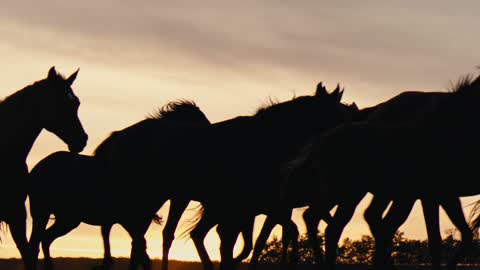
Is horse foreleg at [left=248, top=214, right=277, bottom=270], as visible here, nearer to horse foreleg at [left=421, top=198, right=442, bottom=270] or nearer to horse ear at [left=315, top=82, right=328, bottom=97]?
horse ear at [left=315, top=82, right=328, bottom=97]

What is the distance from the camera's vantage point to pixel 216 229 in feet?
50.4

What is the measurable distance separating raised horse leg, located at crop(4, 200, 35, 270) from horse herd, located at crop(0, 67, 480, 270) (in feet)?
0.05

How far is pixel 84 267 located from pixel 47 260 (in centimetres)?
171

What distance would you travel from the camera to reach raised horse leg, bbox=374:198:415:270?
43.8 ft

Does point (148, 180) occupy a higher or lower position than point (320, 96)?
lower

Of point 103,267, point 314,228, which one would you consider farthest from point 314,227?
point 103,267

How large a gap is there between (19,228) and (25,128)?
4.38 feet

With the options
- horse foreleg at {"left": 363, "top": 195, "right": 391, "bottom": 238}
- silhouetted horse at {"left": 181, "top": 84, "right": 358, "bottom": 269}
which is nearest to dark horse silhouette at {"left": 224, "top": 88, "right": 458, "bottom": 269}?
silhouetted horse at {"left": 181, "top": 84, "right": 358, "bottom": 269}

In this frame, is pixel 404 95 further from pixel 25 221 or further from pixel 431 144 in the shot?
pixel 25 221

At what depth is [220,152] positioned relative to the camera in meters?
14.7

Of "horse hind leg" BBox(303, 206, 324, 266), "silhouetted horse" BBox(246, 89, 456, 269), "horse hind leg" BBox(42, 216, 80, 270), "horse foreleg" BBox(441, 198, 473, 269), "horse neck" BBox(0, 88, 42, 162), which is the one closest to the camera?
"horse foreleg" BBox(441, 198, 473, 269)

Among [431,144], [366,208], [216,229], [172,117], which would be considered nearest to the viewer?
[431,144]

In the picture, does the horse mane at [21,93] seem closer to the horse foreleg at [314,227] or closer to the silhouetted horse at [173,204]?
the silhouetted horse at [173,204]

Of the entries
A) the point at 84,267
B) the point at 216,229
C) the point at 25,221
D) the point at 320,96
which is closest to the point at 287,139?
the point at 320,96
